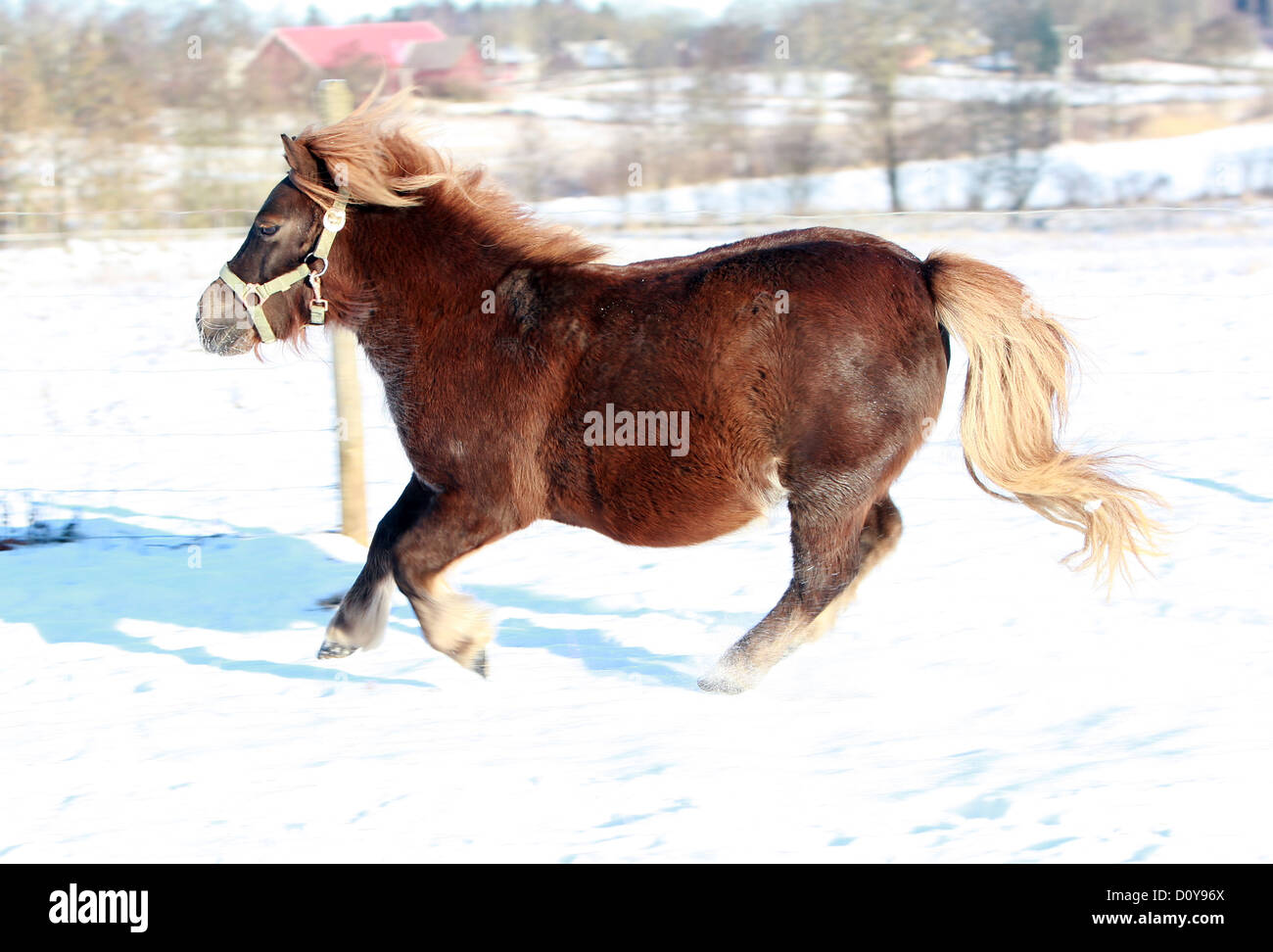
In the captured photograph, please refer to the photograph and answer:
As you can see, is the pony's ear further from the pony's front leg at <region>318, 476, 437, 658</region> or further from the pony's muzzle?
the pony's front leg at <region>318, 476, 437, 658</region>

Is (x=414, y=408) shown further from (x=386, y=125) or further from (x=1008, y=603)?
(x=1008, y=603)

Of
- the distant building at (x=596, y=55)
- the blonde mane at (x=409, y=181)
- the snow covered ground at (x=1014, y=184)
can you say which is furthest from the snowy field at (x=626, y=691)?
the distant building at (x=596, y=55)

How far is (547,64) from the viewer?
27.0 m

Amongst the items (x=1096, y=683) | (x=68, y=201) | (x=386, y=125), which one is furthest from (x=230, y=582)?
(x=68, y=201)

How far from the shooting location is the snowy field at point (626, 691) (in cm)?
287

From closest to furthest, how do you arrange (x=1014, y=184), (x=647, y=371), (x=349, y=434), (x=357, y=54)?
1. (x=647, y=371)
2. (x=349, y=434)
3. (x=1014, y=184)
4. (x=357, y=54)

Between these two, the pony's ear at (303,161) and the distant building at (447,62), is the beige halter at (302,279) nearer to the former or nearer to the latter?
the pony's ear at (303,161)

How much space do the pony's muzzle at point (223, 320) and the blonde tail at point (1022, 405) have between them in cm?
226

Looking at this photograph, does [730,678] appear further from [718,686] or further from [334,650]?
[334,650]

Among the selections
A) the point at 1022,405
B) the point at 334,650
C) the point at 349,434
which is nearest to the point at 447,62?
the point at 349,434

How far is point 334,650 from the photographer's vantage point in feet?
13.9

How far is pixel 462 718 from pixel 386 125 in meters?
2.02

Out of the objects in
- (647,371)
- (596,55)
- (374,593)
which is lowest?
(374,593)

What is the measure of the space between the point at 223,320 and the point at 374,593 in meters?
1.06
